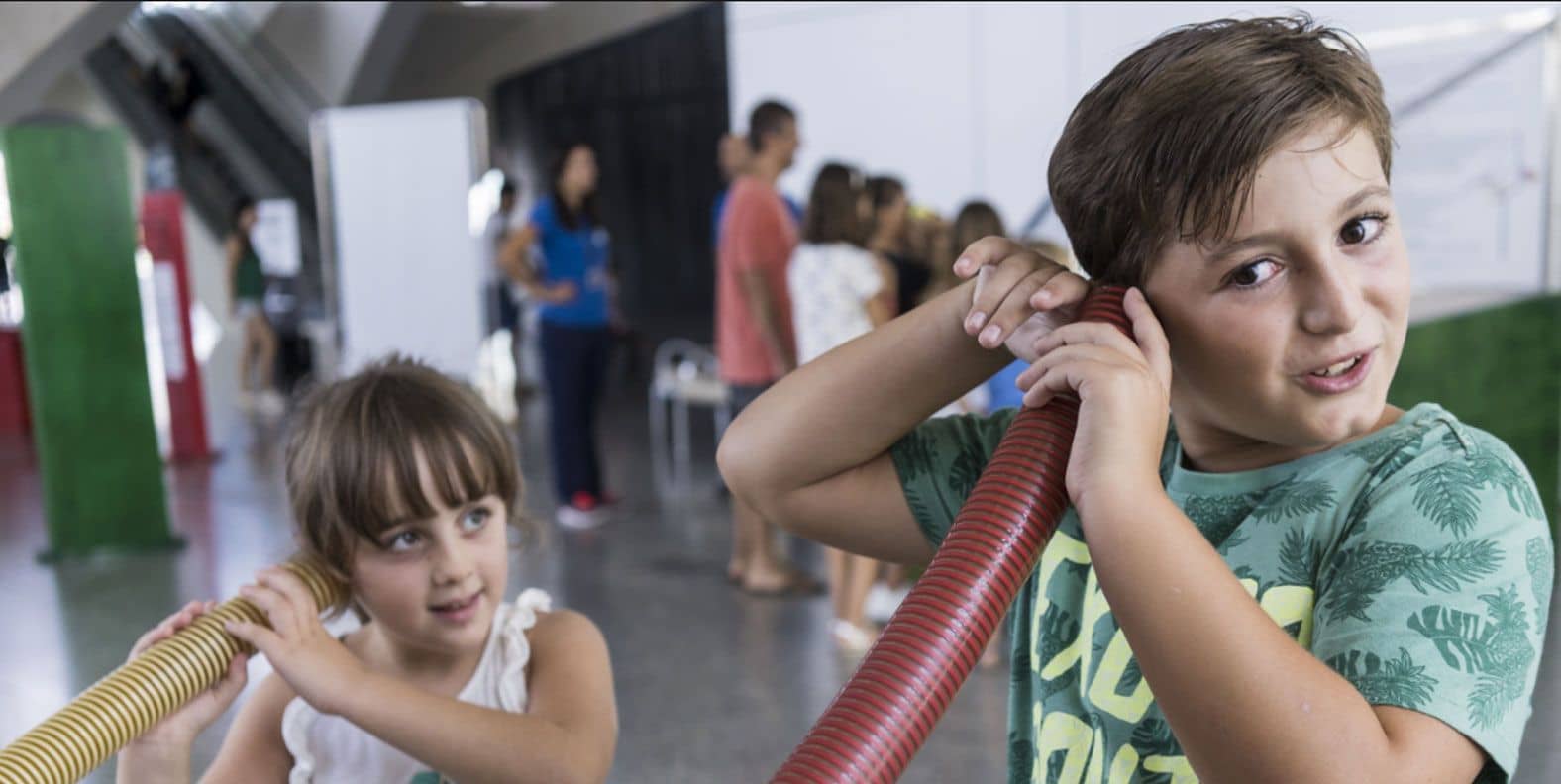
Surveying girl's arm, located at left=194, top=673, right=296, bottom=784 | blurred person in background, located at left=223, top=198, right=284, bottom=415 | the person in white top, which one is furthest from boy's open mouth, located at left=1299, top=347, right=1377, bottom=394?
blurred person in background, located at left=223, top=198, right=284, bottom=415

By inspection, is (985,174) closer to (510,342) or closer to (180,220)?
(180,220)

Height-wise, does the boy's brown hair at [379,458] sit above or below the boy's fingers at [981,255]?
below

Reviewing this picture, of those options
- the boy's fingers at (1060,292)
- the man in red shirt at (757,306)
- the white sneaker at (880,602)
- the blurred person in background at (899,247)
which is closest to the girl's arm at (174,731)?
the boy's fingers at (1060,292)

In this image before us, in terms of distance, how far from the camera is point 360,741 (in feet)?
4.23

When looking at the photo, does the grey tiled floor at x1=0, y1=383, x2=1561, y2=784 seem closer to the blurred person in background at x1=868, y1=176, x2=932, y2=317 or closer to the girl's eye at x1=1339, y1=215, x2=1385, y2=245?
the girl's eye at x1=1339, y1=215, x2=1385, y2=245

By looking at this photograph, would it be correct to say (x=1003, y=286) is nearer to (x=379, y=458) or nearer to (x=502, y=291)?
(x=379, y=458)

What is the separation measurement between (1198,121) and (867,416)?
32 cm

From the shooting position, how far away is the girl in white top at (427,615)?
1200mm

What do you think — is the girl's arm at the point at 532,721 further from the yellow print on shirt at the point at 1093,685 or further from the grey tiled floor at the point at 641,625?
the yellow print on shirt at the point at 1093,685

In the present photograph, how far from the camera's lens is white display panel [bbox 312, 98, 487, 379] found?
5.30m

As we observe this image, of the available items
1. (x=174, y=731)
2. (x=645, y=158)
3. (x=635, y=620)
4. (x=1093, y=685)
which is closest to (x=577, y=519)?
(x=635, y=620)

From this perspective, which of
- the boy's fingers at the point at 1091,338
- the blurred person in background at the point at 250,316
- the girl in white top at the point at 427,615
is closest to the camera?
the boy's fingers at the point at 1091,338

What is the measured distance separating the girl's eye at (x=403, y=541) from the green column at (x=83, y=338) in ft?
10.8

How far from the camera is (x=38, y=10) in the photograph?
1.39m
